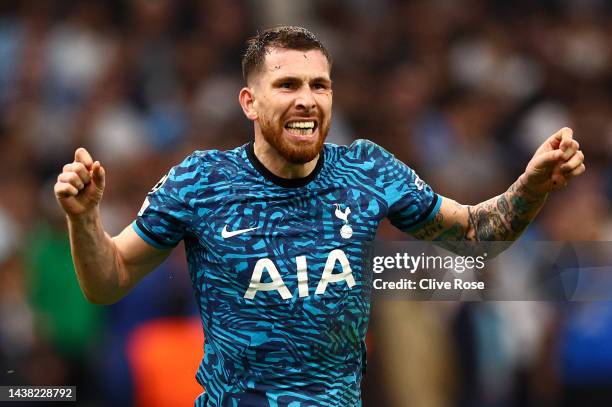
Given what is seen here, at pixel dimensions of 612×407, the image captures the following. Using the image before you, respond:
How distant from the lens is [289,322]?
3.97 meters

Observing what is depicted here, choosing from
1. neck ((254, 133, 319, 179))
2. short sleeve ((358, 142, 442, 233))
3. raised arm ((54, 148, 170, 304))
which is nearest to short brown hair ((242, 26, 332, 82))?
neck ((254, 133, 319, 179))

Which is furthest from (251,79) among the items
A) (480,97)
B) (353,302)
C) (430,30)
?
(430,30)

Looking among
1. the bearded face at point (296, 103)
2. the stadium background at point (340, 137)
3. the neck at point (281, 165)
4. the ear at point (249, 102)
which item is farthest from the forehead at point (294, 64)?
the stadium background at point (340, 137)

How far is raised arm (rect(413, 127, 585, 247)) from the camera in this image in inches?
158

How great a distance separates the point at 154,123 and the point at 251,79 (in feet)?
16.9

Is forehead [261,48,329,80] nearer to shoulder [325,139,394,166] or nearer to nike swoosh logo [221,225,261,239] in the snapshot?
shoulder [325,139,394,166]

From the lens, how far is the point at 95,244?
156 inches

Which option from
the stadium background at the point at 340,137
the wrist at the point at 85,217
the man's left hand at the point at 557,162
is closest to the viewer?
the wrist at the point at 85,217

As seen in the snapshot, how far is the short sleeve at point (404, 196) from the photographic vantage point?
13.9 ft

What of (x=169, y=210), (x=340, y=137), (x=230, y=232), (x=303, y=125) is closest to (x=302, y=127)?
(x=303, y=125)

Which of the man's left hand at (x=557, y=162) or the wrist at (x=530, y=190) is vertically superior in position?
the man's left hand at (x=557, y=162)

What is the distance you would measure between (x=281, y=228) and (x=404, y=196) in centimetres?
50

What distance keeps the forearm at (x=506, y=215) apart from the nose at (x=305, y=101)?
79 cm

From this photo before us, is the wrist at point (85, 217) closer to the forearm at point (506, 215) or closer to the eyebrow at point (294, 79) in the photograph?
the eyebrow at point (294, 79)
